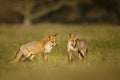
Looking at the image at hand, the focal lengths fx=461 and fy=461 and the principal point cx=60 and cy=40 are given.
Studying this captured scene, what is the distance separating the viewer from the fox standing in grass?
12.6 m

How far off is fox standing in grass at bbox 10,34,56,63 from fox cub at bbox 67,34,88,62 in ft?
1.46

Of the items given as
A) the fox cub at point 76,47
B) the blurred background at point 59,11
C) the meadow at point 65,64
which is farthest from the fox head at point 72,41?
the blurred background at point 59,11

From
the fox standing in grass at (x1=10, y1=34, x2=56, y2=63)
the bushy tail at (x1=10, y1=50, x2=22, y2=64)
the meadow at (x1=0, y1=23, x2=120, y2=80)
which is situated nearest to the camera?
the meadow at (x1=0, y1=23, x2=120, y2=80)

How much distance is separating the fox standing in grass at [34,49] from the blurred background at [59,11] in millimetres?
15461

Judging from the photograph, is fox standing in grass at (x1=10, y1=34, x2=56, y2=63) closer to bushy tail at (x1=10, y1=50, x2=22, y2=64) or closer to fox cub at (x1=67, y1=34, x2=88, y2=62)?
bushy tail at (x1=10, y1=50, x2=22, y2=64)

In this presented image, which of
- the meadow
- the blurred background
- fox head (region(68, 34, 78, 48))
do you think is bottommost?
the meadow

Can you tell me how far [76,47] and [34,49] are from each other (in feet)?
3.78

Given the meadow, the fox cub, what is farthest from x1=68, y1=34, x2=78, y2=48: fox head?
the meadow

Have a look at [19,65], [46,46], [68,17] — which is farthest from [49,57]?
[68,17]

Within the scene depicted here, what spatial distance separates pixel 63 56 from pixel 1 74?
2.41 metres

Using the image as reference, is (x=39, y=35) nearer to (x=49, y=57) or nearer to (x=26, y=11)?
(x=49, y=57)

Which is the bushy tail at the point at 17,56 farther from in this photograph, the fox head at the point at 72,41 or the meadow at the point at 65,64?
the fox head at the point at 72,41

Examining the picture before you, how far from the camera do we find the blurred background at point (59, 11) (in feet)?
97.8

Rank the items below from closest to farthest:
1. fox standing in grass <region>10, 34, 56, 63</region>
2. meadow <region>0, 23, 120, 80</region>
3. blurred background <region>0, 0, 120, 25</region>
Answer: meadow <region>0, 23, 120, 80</region> → fox standing in grass <region>10, 34, 56, 63</region> → blurred background <region>0, 0, 120, 25</region>
